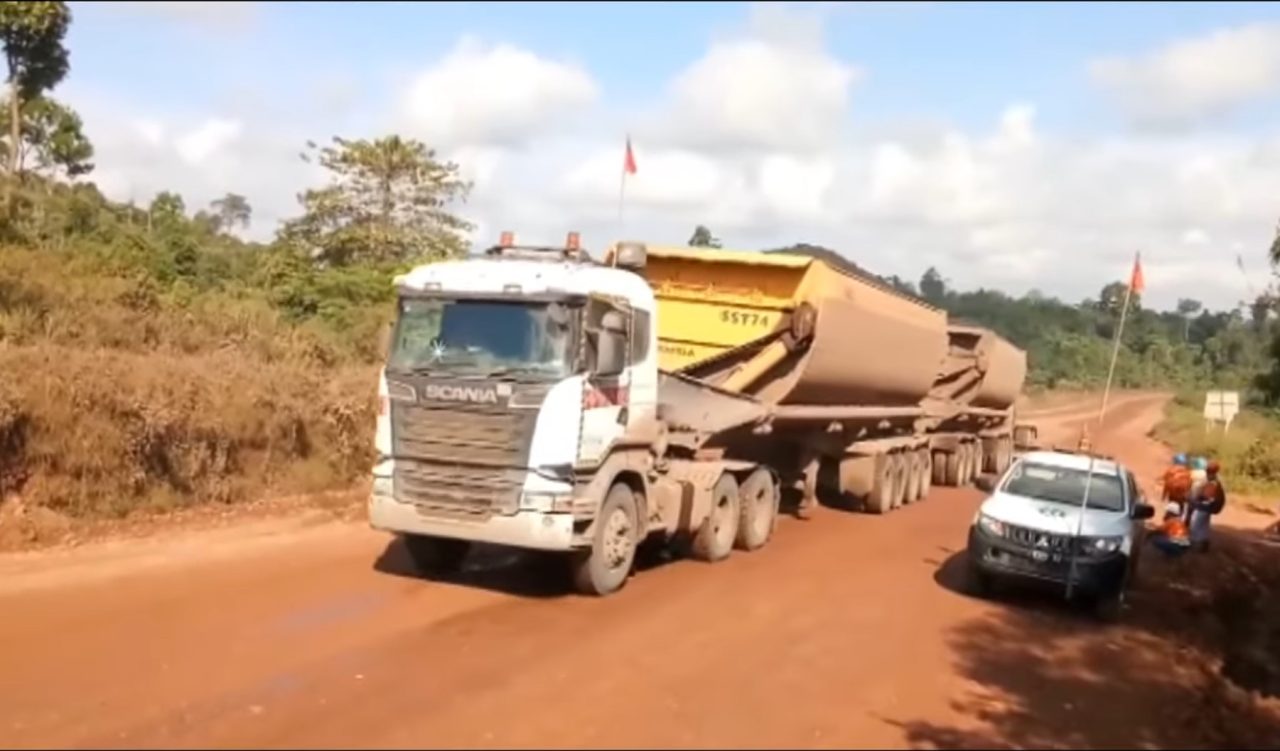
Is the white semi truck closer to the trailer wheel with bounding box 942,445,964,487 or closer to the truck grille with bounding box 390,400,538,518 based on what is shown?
the truck grille with bounding box 390,400,538,518

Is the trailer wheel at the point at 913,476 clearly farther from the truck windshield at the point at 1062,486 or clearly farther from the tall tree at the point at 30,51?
the tall tree at the point at 30,51

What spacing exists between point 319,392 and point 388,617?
775cm

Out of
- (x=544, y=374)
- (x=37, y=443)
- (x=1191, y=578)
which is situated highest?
(x=544, y=374)

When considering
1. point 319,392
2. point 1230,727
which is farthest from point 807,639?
point 319,392

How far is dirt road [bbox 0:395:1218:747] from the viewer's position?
7.22 metres

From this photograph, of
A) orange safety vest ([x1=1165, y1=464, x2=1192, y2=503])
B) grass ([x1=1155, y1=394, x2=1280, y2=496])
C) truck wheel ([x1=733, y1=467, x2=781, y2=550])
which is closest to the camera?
truck wheel ([x1=733, y1=467, x2=781, y2=550])

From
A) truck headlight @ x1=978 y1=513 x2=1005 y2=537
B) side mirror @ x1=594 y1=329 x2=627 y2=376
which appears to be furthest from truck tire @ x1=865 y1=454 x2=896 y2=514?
side mirror @ x1=594 y1=329 x2=627 y2=376

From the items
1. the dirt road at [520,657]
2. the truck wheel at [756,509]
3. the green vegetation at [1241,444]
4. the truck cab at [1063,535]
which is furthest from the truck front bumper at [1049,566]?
the green vegetation at [1241,444]

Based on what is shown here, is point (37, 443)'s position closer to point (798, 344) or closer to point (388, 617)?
point (388, 617)

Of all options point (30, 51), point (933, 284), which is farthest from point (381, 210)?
point (933, 284)

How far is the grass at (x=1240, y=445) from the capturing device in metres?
34.0

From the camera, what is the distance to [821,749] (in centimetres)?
718

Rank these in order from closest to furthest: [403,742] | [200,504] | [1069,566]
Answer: [403,742] < [1069,566] < [200,504]

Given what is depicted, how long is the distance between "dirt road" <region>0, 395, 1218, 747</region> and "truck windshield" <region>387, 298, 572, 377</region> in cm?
202
